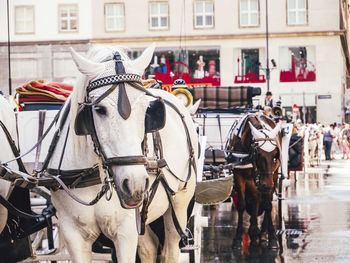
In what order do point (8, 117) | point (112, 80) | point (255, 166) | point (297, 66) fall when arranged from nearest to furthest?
1. point (112, 80)
2. point (8, 117)
3. point (255, 166)
4. point (297, 66)

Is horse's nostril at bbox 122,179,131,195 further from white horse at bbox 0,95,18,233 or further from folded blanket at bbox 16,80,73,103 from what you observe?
folded blanket at bbox 16,80,73,103

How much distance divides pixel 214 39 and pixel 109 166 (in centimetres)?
4153

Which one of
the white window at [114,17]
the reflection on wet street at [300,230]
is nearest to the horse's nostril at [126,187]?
the reflection on wet street at [300,230]

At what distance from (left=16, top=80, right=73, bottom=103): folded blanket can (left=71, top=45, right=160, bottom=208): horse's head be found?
211 cm

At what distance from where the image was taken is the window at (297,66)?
44.5m

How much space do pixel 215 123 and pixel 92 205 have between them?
7.27m

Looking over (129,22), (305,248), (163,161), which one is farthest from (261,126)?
(129,22)

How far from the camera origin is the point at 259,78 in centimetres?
4362

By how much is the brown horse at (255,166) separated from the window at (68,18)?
1380 inches

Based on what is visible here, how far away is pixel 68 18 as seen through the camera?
4572 centimetres

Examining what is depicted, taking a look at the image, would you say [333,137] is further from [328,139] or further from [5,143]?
[5,143]

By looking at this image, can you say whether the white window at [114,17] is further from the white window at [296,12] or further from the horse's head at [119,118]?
the horse's head at [119,118]

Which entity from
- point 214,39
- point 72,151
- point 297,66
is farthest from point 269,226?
point 214,39

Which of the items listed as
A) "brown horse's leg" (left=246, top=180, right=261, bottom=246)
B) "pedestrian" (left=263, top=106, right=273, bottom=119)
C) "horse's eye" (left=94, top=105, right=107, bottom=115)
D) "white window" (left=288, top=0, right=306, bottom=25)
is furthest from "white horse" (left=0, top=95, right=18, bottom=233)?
"white window" (left=288, top=0, right=306, bottom=25)
